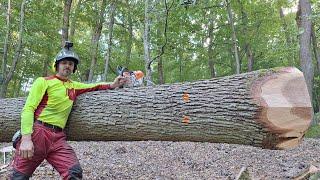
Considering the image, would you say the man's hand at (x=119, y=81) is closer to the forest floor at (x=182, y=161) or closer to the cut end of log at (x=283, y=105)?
the cut end of log at (x=283, y=105)

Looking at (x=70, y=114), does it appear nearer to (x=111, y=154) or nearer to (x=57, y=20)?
(x=111, y=154)

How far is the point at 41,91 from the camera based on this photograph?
4.18 m

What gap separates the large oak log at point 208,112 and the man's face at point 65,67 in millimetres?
412

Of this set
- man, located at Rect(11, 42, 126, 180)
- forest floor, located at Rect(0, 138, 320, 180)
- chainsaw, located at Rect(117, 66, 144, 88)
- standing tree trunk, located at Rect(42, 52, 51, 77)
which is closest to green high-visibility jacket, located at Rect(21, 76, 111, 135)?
man, located at Rect(11, 42, 126, 180)

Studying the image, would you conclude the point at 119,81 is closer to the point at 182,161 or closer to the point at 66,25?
the point at 182,161

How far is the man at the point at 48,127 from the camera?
4.06 metres

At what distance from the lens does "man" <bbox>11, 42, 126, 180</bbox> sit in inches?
160

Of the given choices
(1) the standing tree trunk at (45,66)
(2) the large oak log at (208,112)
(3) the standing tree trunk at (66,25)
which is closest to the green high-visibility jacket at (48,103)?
(2) the large oak log at (208,112)

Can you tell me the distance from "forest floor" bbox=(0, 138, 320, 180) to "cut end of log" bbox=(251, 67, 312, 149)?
3207 millimetres

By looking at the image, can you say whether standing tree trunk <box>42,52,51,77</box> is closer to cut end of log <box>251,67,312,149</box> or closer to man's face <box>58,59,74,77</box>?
man's face <box>58,59,74,77</box>

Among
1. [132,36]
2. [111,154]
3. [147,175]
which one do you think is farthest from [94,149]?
[132,36]

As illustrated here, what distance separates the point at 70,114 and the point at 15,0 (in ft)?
39.5

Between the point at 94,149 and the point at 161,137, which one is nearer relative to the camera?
the point at 161,137

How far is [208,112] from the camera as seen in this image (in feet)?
12.3
